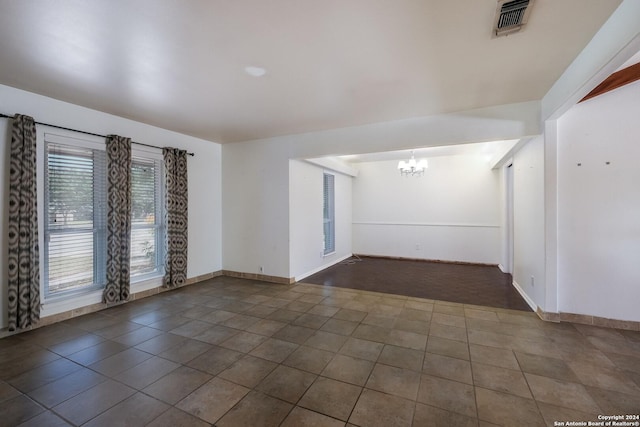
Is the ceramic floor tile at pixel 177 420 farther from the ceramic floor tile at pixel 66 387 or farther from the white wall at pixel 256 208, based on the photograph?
the white wall at pixel 256 208

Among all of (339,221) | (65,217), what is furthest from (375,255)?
(65,217)

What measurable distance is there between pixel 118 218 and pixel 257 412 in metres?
3.24

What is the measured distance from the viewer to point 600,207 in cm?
303

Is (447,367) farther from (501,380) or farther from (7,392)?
(7,392)

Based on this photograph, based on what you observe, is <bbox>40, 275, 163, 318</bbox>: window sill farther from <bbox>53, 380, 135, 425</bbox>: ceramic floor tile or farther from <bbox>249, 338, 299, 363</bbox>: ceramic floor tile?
<bbox>249, 338, 299, 363</bbox>: ceramic floor tile

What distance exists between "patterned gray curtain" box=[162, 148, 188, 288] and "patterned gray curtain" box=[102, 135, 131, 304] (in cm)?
62

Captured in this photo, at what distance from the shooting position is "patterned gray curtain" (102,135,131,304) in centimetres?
364

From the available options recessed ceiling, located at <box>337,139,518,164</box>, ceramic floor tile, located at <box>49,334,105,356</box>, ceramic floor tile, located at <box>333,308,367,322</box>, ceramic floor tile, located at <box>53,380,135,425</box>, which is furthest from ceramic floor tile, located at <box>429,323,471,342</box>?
ceramic floor tile, located at <box>49,334,105,356</box>

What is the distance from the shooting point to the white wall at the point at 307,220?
16.3ft

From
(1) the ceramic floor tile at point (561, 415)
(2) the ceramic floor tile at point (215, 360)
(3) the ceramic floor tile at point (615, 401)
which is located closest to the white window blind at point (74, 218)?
(2) the ceramic floor tile at point (215, 360)

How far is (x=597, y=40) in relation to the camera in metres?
2.02

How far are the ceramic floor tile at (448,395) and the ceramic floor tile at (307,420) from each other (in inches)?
25.8

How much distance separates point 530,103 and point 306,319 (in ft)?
12.4

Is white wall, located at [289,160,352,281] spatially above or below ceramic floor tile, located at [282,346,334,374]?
above
